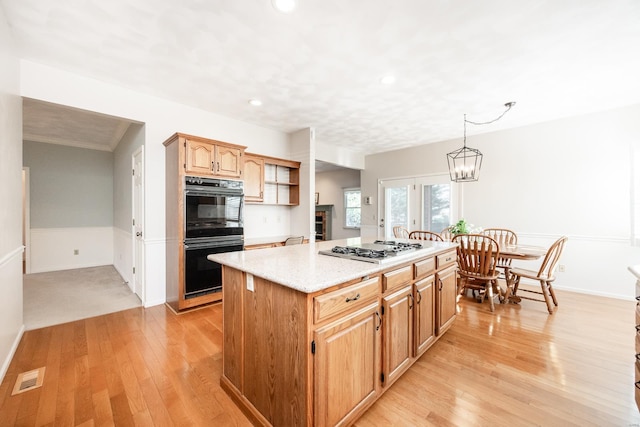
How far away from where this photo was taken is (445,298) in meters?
2.49

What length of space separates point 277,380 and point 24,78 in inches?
147

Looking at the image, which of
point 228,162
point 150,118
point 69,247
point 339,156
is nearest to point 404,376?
point 228,162

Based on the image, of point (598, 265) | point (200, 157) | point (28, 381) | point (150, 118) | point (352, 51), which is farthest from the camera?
point (598, 265)

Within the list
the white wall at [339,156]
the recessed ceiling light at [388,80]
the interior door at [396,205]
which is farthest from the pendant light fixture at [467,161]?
the white wall at [339,156]

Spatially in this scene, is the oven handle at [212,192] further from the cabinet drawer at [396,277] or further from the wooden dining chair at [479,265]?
the wooden dining chair at [479,265]

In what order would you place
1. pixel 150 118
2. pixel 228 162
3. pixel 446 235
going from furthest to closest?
pixel 446 235 → pixel 228 162 → pixel 150 118

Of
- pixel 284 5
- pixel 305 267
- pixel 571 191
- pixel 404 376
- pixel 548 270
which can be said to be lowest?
pixel 404 376

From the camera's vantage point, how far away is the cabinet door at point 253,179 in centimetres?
416

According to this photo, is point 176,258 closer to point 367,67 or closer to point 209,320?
A: point 209,320

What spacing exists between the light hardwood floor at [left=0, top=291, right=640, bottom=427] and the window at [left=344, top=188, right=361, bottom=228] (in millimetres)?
4881

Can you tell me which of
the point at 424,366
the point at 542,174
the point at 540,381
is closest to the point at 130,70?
the point at 424,366

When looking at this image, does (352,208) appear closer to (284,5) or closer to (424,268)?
(424,268)

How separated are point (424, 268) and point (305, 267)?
111cm

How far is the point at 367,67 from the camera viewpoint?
2.72 m
